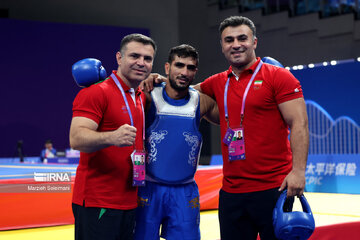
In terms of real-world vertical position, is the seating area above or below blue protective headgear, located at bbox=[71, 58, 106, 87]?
above

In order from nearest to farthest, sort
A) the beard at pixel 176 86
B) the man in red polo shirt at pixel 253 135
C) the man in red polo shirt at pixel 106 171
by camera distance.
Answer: the man in red polo shirt at pixel 106 171, the man in red polo shirt at pixel 253 135, the beard at pixel 176 86

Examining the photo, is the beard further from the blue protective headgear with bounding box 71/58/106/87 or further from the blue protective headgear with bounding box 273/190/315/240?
the blue protective headgear with bounding box 273/190/315/240

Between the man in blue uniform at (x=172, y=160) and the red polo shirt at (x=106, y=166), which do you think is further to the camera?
the man in blue uniform at (x=172, y=160)

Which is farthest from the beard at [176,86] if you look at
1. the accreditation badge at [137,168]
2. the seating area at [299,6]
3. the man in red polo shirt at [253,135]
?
the seating area at [299,6]

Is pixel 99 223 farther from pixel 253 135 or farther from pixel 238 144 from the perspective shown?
pixel 253 135

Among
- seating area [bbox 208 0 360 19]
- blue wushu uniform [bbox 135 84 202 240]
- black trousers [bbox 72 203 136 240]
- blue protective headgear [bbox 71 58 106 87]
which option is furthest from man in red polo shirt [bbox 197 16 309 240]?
seating area [bbox 208 0 360 19]

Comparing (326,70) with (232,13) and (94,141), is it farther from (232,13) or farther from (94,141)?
(94,141)

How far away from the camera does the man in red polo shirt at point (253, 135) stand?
280cm

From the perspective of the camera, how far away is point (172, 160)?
3004 mm

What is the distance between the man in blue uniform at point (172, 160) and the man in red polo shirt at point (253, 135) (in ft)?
0.81

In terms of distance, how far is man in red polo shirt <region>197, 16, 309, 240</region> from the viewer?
280cm

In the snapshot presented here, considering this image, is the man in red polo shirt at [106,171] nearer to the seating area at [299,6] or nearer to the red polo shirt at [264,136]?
the red polo shirt at [264,136]

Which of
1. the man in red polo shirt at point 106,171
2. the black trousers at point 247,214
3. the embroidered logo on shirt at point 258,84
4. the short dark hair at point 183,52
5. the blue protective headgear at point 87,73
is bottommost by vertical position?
the black trousers at point 247,214

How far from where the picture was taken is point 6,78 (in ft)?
43.2
